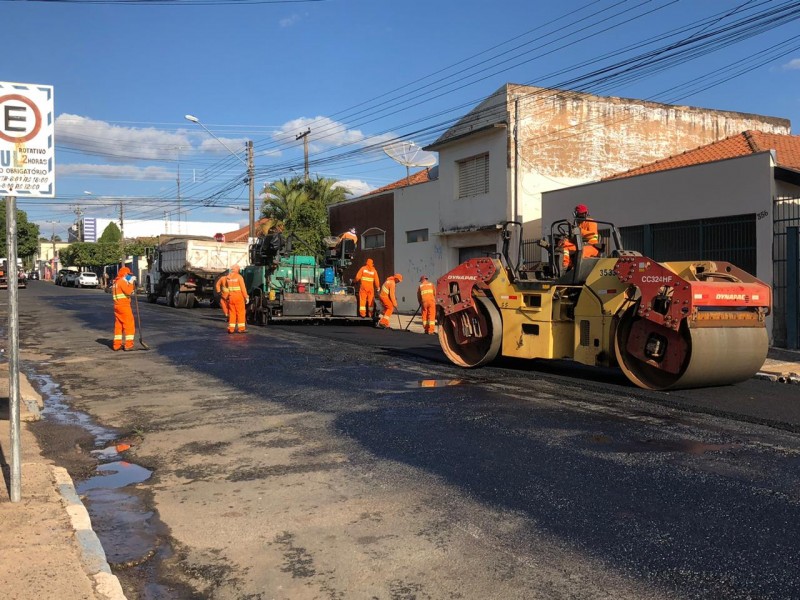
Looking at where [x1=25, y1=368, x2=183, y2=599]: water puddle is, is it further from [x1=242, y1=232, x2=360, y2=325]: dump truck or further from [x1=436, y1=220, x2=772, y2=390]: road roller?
[x1=242, y1=232, x2=360, y2=325]: dump truck

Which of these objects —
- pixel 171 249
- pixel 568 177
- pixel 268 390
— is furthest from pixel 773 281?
pixel 171 249

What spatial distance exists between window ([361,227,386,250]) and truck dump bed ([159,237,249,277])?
479 centimetres

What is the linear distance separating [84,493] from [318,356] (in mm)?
7489

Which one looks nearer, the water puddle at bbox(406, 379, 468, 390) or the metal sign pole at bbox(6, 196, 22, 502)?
the metal sign pole at bbox(6, 196, 22, 502)

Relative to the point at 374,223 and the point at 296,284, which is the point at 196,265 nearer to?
the point at 374,223

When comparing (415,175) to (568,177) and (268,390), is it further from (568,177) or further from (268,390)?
(268,390)

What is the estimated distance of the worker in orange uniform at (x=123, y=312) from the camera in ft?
45.2

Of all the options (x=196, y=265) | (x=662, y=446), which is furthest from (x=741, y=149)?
(x=196, y=265)

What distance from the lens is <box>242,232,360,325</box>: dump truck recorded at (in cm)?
1997

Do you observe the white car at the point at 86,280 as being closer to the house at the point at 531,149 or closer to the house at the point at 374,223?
the house at the point at 374,223

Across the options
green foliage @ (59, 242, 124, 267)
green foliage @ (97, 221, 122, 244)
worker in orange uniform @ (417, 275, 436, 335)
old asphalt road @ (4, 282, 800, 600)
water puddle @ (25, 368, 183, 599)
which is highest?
green foliage @ (97, 221, 122, 244)

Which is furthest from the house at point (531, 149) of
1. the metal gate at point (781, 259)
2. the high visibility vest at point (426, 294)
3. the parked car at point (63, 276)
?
the parked car at point (63, 276)

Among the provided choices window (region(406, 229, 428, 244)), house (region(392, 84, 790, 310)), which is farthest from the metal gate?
window (region(406, 229, 428, 244))

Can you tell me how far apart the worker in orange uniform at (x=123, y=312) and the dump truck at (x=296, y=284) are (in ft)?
19.9
